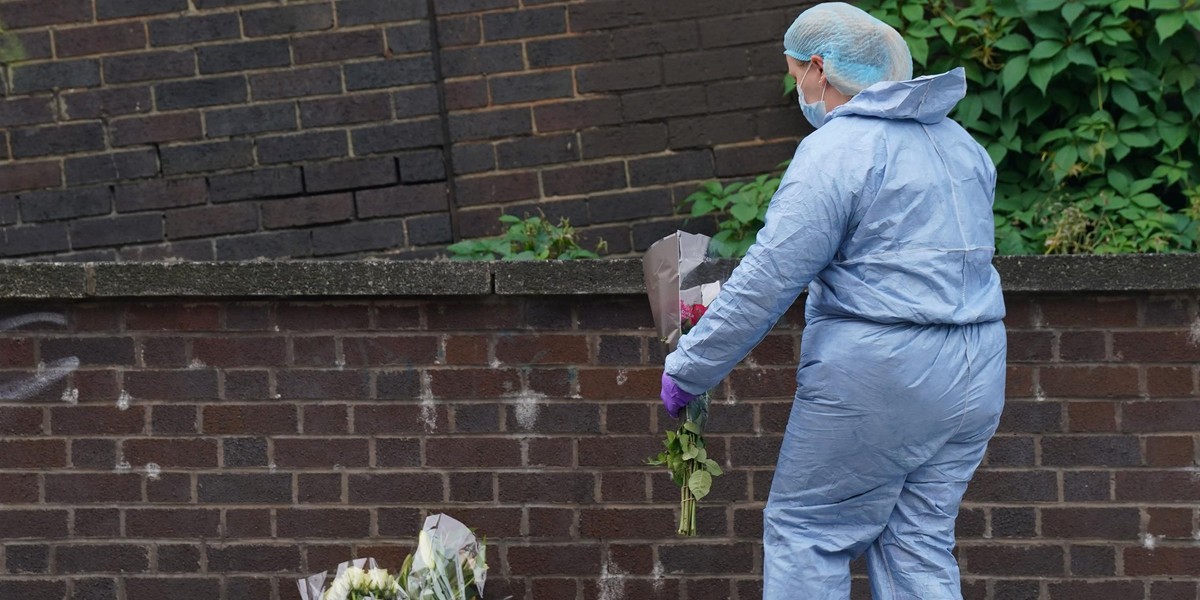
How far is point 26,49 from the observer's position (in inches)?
207

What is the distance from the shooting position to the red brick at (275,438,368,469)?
14.0 feet

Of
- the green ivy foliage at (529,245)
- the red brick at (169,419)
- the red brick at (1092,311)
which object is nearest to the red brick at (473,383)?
the green ivy foliage at (529,245)

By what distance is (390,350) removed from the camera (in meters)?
4.23

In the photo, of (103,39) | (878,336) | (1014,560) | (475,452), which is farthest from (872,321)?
(103,39)

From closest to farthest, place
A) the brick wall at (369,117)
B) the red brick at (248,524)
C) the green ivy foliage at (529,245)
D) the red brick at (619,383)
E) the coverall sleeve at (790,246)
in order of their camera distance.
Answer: the coverall sleeve at (790,246)
the red brick at (619,383)
the red brick at (248,524)
the green ivy foliage at (529,245)
the brick wall at (369,117)

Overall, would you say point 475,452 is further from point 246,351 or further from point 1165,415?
point 1165,415

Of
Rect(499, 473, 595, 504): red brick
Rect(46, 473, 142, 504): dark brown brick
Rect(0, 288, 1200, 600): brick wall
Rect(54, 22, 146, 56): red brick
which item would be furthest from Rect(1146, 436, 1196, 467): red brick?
Rect(54, 22, 146, 56): red brick

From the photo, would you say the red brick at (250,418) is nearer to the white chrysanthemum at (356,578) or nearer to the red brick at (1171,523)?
the white chrysanthemum at (356,578)

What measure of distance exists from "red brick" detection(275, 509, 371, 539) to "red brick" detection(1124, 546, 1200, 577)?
7.69ft

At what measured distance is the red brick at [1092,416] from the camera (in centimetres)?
411

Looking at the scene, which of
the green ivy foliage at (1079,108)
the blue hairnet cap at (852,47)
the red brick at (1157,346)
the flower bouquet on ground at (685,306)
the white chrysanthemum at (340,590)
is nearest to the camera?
the blue hairnet cap at (852,47)

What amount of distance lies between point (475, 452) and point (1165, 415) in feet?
6.84

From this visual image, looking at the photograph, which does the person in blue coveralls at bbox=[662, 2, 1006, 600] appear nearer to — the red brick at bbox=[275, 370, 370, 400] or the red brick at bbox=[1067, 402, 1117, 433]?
the red brick at bbox=[1067, 402, 1117, 433]

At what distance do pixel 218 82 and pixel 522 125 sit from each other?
3.85ft
